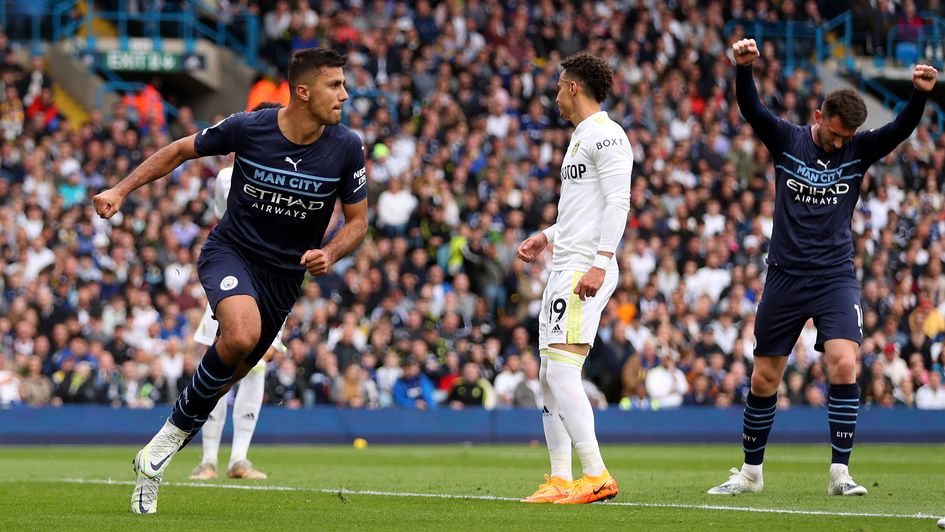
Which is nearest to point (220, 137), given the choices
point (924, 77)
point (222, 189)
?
point (222, 189)

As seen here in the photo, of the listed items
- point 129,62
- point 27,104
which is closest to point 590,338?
point 27,104

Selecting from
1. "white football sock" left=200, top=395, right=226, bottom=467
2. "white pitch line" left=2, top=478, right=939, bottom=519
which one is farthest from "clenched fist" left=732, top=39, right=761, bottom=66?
"white football sock" left=200, top=395, right=226, bottom=467

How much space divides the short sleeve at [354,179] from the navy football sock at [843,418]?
133 inches

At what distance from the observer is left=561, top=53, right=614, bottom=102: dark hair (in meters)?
9.54

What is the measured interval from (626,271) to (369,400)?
16.3 ft

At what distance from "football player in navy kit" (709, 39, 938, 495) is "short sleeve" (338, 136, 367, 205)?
259cm

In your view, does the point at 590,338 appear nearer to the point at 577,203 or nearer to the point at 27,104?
the point at 577,203

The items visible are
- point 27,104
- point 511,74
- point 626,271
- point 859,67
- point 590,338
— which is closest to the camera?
point 590,338

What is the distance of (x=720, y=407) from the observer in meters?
22.8

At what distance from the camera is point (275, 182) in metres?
9.07

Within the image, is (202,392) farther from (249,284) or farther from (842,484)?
(842,484)

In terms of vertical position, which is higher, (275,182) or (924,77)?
(924,77)

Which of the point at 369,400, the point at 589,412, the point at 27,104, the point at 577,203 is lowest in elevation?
the point at 369,400

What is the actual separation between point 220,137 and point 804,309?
13.1 feet
